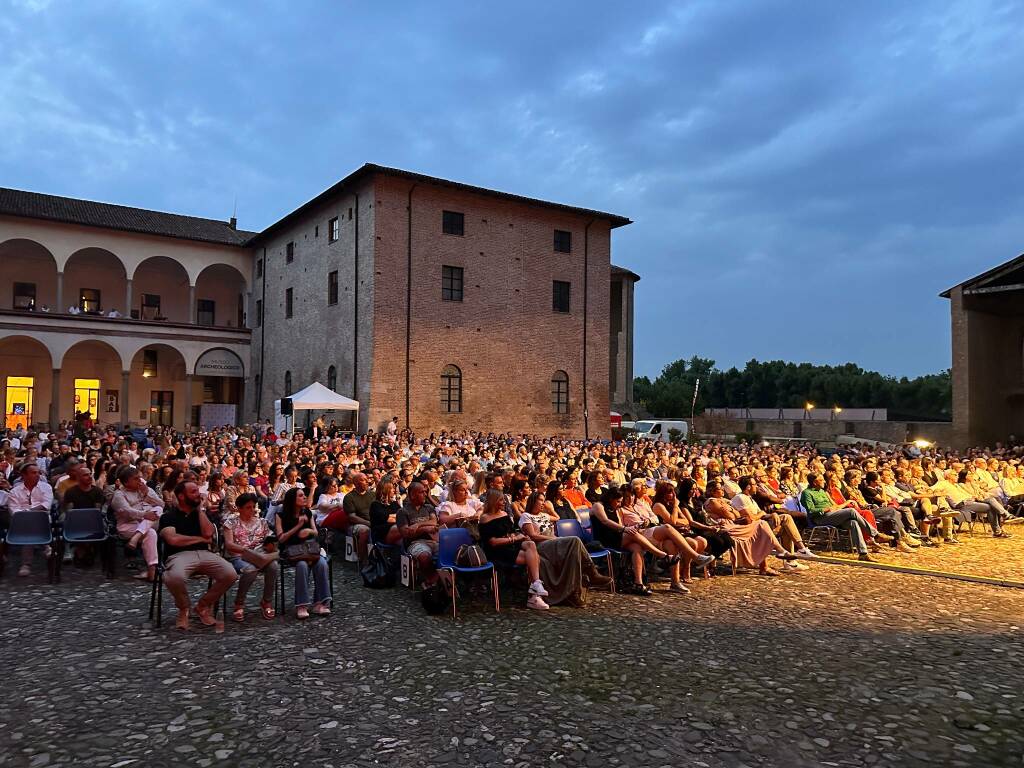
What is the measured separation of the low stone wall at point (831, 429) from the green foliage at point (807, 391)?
14802 millimetres

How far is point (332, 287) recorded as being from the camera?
2866 cm

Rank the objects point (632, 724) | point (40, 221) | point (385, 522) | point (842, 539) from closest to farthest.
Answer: point (632, 724), point (385, 522), point (842, 539), point (40, 221)

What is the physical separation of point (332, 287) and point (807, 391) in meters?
63.5

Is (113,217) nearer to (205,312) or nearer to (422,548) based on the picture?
(205,312)

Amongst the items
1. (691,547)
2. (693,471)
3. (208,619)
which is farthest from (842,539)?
(208,619)

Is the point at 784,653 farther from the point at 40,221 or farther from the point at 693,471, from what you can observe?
the point at 40,221

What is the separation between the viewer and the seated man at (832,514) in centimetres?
1045

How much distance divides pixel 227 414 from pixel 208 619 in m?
31.1

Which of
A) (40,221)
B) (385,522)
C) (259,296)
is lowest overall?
(385,522)

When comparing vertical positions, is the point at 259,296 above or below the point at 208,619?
above

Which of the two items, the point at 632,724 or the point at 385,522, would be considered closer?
the point at 632,724

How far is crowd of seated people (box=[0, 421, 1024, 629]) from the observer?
695 cm

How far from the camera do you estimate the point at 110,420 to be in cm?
3562

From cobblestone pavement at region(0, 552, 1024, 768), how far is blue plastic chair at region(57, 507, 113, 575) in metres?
0.87
